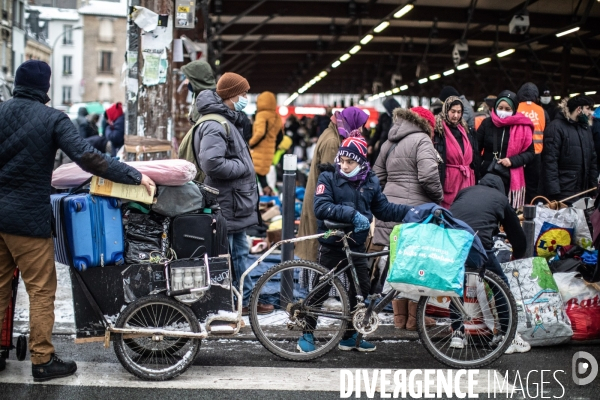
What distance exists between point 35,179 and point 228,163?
179 cm

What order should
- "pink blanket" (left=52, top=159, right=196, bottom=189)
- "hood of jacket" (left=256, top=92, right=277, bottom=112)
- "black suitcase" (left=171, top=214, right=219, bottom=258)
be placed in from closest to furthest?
"pink blanket" (left=52, top=159, right=196, bottom=189), "black suitcase" (left=171, top=214, right=219, bottom=258), "hood of jacket" (left=256, top=92, right=277, bottom=112)

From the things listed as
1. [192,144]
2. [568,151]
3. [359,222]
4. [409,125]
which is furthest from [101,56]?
[359,222]

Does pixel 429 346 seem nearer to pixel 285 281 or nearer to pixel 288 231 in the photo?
pixel 285 281

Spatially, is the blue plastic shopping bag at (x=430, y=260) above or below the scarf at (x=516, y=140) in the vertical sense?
below

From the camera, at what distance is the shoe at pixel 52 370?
17.2ft

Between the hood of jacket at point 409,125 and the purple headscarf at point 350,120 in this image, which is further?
the hood of jacket at point 409,125

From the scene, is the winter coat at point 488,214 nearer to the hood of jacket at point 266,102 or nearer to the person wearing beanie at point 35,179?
the person wearing beanie at point 35,179

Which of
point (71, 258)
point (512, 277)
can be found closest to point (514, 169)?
point (512, 277)

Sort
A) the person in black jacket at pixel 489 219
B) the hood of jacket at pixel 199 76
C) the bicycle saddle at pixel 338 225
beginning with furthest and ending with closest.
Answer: the hood of jacket at pixel 199 76, the person in black jacket at pixel 489 219, the bicycle saddle at pixel 338 225

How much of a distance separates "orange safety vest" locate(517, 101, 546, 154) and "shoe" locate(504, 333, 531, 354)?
11.5ft

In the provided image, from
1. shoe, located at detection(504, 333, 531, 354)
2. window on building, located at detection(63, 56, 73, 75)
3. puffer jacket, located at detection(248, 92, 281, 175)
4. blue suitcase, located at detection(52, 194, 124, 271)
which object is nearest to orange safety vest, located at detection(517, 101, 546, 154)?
shoe, located at detection(504, 333, 531, 354)

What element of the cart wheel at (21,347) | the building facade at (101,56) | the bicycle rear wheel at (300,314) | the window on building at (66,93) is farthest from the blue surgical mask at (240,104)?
the window on building at (66,93)

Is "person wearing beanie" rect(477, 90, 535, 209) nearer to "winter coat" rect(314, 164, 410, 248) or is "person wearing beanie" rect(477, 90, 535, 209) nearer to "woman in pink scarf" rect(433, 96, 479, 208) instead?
"woman in pink scarf" rect(433, 96, 479, 208)

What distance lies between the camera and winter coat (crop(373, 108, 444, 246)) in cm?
688
